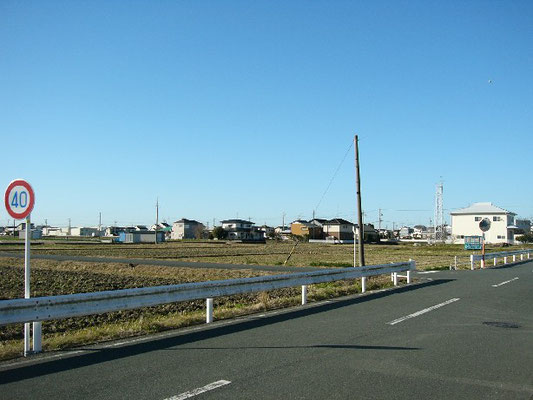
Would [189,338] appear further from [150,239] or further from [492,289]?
[150,239]

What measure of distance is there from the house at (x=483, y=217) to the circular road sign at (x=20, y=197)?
95887mm

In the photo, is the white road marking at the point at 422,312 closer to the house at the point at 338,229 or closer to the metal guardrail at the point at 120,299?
the metal guardrail at the point at 120,299

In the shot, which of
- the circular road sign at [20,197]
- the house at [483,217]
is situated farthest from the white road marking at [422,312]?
the house at [483,217]

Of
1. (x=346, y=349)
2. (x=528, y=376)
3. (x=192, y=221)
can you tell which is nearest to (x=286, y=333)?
(x=346, y=349)

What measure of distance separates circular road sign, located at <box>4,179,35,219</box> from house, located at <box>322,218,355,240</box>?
110m

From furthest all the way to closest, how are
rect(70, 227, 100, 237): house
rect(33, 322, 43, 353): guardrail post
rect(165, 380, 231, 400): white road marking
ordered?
1. rect(70, 227, 100, 237): house
2. rect(33, 322, 43, 353): guardrail post
3. rect(165, 380, 231, 400): white road marking

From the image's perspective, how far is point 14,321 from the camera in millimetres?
6578

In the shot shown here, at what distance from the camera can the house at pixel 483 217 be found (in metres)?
95.9

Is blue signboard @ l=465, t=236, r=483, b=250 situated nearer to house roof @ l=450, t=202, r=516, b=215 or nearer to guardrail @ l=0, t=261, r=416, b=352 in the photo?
house roof @ l=450, t=202, r=516, b=215

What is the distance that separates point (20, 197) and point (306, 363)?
497 cm

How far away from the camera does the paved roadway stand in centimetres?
523

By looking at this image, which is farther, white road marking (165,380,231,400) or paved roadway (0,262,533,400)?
paved roadway (0,262,533,400)

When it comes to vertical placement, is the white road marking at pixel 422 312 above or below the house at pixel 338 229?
below

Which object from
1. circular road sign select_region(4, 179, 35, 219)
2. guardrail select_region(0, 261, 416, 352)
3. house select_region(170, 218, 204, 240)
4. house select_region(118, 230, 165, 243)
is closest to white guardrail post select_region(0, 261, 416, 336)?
guardrail select_region(0, 261, 416, 352)
